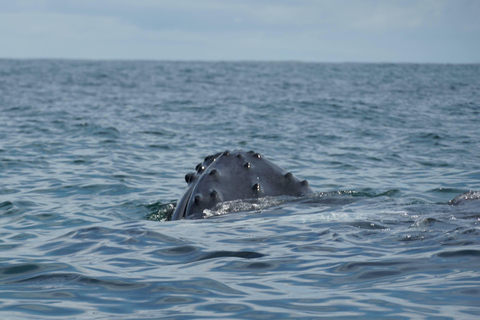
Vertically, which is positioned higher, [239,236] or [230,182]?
[230,182]

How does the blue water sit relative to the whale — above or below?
below

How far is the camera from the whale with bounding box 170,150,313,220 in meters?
8.23

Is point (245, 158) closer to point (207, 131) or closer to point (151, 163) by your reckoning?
point (151, 163)

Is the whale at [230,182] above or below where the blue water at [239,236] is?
above

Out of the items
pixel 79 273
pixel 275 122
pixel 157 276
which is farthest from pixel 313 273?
pixel 275 122

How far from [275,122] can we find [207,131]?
12.6ft

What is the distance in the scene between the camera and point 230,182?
834 centimetres

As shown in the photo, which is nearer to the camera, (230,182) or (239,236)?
(239,236)

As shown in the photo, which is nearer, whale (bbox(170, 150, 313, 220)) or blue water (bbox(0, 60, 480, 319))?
blue water (bbox(0, 60, 480, 319))

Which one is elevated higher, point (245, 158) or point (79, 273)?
point (245, 158)

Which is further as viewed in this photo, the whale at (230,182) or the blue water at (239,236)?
the whale at (230,182)

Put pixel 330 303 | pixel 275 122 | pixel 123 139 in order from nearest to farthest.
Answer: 1. pixel 330 303
2. pixel 123 139
3. pixel 275 122

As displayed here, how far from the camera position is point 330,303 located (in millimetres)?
5281

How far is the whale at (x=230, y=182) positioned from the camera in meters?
8.23
